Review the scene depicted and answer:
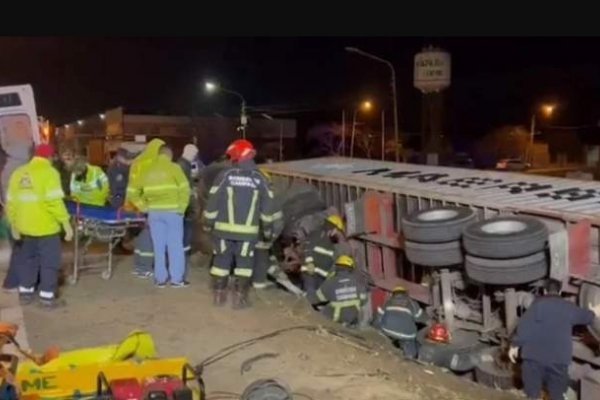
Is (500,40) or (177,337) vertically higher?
(500,40)

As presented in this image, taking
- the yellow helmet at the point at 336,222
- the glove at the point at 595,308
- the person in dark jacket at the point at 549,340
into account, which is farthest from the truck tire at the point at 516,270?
the yellow helmet at the point at 336,222

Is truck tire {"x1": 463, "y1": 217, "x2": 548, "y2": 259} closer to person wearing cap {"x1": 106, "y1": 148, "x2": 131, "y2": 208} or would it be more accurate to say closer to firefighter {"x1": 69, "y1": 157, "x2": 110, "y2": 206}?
firefighter {"x1": 69, "y1": 157, "x2": 110, "y2": 206}

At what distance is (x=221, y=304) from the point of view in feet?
27.6

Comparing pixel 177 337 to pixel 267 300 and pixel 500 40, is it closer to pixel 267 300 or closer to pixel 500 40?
pixel 267 300

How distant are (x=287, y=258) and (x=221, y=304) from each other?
206 centimetres

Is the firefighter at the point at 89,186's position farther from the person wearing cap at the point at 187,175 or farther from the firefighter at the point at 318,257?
the firefighter at the point at 318,257

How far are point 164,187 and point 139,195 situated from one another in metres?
0.39

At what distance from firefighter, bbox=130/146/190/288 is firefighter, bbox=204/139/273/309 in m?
0.96

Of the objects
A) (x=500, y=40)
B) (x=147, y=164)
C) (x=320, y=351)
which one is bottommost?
(x=320, y=351)

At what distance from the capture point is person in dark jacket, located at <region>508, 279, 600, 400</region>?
646 centimetres

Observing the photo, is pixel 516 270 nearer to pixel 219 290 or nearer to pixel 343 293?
pixel 343 293

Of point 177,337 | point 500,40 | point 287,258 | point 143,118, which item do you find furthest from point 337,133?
point 177,337

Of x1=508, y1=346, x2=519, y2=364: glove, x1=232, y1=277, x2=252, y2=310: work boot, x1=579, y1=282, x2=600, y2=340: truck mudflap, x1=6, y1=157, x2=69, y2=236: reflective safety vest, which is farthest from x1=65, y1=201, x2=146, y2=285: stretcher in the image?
x1=579, y1=282, x2=600, y2=340: truck mudflap

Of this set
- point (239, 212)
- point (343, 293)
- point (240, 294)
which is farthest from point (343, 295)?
point (239, 212)
